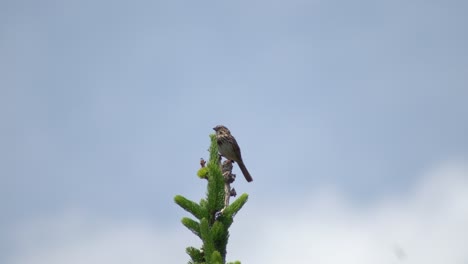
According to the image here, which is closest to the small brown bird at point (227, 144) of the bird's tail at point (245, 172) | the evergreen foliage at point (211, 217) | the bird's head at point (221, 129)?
the bird's head at point (221, 129)

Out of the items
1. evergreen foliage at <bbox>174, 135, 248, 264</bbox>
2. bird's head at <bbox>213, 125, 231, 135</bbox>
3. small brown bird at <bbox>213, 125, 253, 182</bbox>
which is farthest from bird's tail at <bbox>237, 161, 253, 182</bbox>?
evergreen foliage at <bbox>174, 135, 248, 264</bbox>

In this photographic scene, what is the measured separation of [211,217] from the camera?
16.2 ft

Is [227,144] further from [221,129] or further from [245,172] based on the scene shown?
[245,172]

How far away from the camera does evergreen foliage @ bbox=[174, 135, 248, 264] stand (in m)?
4.64

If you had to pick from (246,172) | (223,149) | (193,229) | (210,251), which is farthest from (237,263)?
(246,172)

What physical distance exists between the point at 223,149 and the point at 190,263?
14.7 feet

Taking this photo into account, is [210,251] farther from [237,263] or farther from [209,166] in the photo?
[209,166]

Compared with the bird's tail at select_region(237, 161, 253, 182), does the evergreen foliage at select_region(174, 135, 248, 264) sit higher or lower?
lower

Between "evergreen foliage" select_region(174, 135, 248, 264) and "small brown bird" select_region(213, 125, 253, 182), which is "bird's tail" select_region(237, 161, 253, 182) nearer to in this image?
"small brown bird" select_region(213, 125, 253, 182)

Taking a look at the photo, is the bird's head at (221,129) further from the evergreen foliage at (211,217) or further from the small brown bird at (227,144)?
the evergreen foliage at (211,217)

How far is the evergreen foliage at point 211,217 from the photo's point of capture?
4641 mm

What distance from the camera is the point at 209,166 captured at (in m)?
5.21

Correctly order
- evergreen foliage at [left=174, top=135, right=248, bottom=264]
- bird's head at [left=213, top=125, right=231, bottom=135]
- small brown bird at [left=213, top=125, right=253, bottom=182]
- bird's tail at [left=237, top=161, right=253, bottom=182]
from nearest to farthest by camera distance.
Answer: evergreen foliage at [left=174, top=135, right=248, bottom=264]
small brown bird at [left=213, top=125, right=253, bottom=182]
bird's head at [left=213, top=125, right=231, bottom=135]
bird's tail at [left=237, top=161, right=253, bottom=182]

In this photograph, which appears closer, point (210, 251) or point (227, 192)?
point (210, 251)
